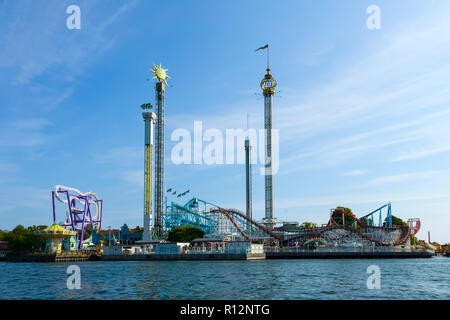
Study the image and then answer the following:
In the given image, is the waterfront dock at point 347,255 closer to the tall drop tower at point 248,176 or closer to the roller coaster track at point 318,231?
the roller coaster track at point 318,231

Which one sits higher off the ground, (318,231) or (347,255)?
(318,231)

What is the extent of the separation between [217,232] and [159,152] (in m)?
32.1

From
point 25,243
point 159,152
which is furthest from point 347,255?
point 25,243

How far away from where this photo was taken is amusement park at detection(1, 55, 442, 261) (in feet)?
317

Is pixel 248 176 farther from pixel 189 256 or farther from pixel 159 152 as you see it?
pixel 189 256

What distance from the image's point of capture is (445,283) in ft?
126

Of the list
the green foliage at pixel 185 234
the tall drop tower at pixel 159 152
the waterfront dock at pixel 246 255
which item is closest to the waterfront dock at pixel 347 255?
the waterfront dock at pixel 246 255

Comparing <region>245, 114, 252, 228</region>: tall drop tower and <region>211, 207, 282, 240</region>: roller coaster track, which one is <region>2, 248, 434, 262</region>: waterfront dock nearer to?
<region>211, 207, 282, 240</region>: roller coaster track

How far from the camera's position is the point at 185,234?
365 feet

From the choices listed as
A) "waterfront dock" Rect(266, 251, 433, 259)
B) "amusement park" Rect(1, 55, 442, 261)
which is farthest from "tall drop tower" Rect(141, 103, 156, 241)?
"waterfront dock" Rect(266, 251, 433, 259)

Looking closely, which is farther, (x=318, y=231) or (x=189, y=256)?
(x=318, y=231)
